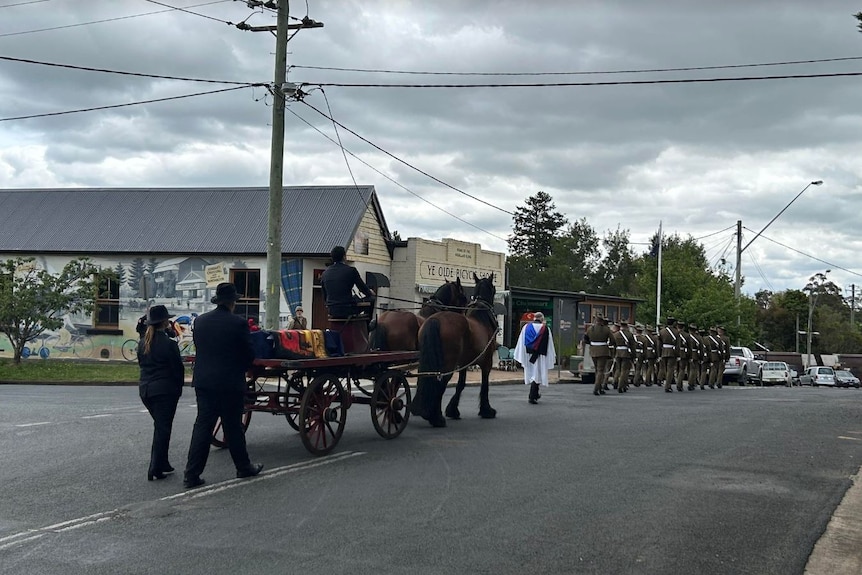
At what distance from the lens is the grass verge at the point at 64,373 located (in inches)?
892

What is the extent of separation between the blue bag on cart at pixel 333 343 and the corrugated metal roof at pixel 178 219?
17.8 m

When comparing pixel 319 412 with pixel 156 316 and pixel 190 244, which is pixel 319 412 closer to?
pixel 156 316

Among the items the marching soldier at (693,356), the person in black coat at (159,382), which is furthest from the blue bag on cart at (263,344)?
the marching soldier at (693,356)

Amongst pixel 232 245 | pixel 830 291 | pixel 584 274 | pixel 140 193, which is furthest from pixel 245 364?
Answer: pixel 830 291

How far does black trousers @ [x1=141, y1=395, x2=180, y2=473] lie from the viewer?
8.97 meters

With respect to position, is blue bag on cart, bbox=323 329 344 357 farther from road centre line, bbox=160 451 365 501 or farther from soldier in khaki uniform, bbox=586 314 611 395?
soldier in khaki uniform, bbox=586 314 611 395

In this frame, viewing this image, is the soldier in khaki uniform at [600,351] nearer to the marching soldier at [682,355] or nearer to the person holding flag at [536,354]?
the person holding flag at [536,354]

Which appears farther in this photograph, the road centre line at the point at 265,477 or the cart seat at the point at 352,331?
the cart seat at the point at 352,331

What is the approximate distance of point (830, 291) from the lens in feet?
347

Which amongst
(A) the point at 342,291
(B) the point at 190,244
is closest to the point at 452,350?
(A) the point at 342,291

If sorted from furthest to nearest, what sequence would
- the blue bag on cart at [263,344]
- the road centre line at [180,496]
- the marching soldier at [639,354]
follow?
the marching soldier at [639,354]
the blue bag on cart at [263,344]
the road centre line at [180,496]

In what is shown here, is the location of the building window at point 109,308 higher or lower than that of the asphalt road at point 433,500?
higher

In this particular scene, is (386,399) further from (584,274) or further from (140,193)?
(584,274)

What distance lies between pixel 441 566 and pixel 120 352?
26.5m
